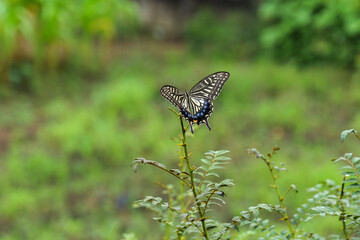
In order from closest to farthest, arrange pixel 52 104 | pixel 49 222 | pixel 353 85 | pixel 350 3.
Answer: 1. pixel 49 222
2. pixel 52 104
3. pixel 353 85
4. pixel 350 3

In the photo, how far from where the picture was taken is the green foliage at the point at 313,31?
6.47 m

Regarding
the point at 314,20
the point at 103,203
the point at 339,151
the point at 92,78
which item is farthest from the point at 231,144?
the point at 314,20

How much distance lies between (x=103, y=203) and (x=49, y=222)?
0.44m

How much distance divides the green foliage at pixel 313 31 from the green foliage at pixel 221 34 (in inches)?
11.0

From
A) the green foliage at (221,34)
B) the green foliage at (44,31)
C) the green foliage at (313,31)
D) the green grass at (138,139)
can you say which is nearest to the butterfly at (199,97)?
the green grass at (138,139)

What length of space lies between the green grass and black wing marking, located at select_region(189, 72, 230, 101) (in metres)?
2.12

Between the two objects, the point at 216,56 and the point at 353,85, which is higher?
the point at 216,56

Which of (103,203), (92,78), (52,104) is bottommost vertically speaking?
(103,203)

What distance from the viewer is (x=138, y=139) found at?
4.81 m

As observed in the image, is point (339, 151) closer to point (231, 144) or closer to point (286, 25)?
point (231, 144)

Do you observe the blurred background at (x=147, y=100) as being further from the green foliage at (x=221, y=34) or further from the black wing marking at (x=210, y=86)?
the black wing marking at (x=210, y=86)

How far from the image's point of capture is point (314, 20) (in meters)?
6.74

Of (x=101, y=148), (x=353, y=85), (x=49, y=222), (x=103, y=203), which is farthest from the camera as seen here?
(x=353, y=85)

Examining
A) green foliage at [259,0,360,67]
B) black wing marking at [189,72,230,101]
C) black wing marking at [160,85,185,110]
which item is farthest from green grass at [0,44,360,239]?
black wing marking at [160,85,185,110]
